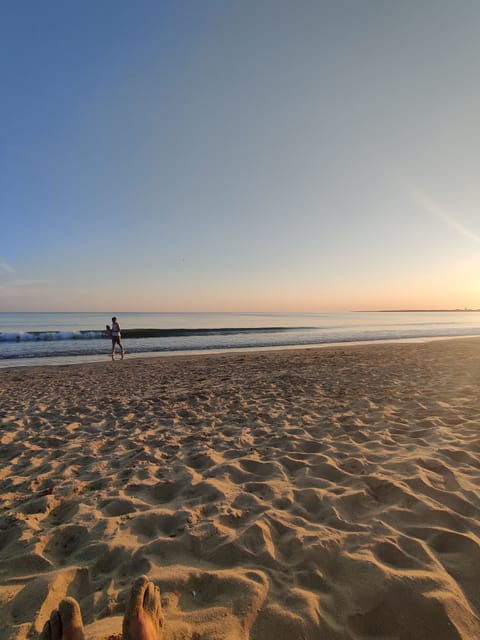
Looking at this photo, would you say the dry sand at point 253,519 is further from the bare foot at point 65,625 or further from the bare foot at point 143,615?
the bare foot at point 65,625

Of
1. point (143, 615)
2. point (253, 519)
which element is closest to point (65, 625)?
point (143, 615)

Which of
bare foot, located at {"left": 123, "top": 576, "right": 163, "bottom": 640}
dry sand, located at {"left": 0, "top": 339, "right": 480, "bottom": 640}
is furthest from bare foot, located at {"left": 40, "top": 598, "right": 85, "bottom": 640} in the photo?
dry sand, located at {"left": 0, "top": 339, "right": 480, "bottom": 640}

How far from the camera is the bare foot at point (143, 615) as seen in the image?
67.5 inches

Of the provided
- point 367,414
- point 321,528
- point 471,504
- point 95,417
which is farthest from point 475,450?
point 95,417

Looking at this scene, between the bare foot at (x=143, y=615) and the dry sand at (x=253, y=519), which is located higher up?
the bare foot at (x=143, y=615)

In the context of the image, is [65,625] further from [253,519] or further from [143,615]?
[253,519]

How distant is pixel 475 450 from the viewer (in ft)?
14.4

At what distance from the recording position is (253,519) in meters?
3.07

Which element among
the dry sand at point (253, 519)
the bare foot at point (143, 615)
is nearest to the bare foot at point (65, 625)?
the bare foot at point (143, 615)

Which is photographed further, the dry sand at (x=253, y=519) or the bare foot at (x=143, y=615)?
the dry sand at (x=253, y=519)

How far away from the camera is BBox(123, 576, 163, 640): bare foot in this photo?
5.63ft

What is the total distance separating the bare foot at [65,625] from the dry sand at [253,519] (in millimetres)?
345

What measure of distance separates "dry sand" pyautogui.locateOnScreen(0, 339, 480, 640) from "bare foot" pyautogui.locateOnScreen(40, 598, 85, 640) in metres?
0.35

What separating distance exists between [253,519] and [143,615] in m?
1.44
